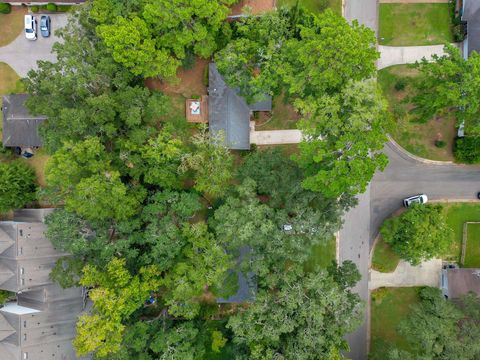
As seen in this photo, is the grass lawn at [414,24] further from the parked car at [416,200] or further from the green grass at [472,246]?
the green grass at [472,246]

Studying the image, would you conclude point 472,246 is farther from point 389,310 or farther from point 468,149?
point 389,310

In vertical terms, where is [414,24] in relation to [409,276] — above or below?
above

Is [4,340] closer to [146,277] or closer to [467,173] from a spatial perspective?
[146,277]

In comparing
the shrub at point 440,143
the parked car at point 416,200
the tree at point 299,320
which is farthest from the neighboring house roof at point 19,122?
the shrub at point 440,143

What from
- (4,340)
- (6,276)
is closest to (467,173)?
(6,276)

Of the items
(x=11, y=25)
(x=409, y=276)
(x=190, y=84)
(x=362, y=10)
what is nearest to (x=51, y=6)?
(x=11, y=25)

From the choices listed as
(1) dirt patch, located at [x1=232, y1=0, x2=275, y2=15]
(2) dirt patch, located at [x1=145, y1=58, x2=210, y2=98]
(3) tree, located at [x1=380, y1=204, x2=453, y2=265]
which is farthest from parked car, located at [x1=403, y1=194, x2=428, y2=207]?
(1) dirt patch, located at [x1=232, y1=0, x2=275, y2=15]
